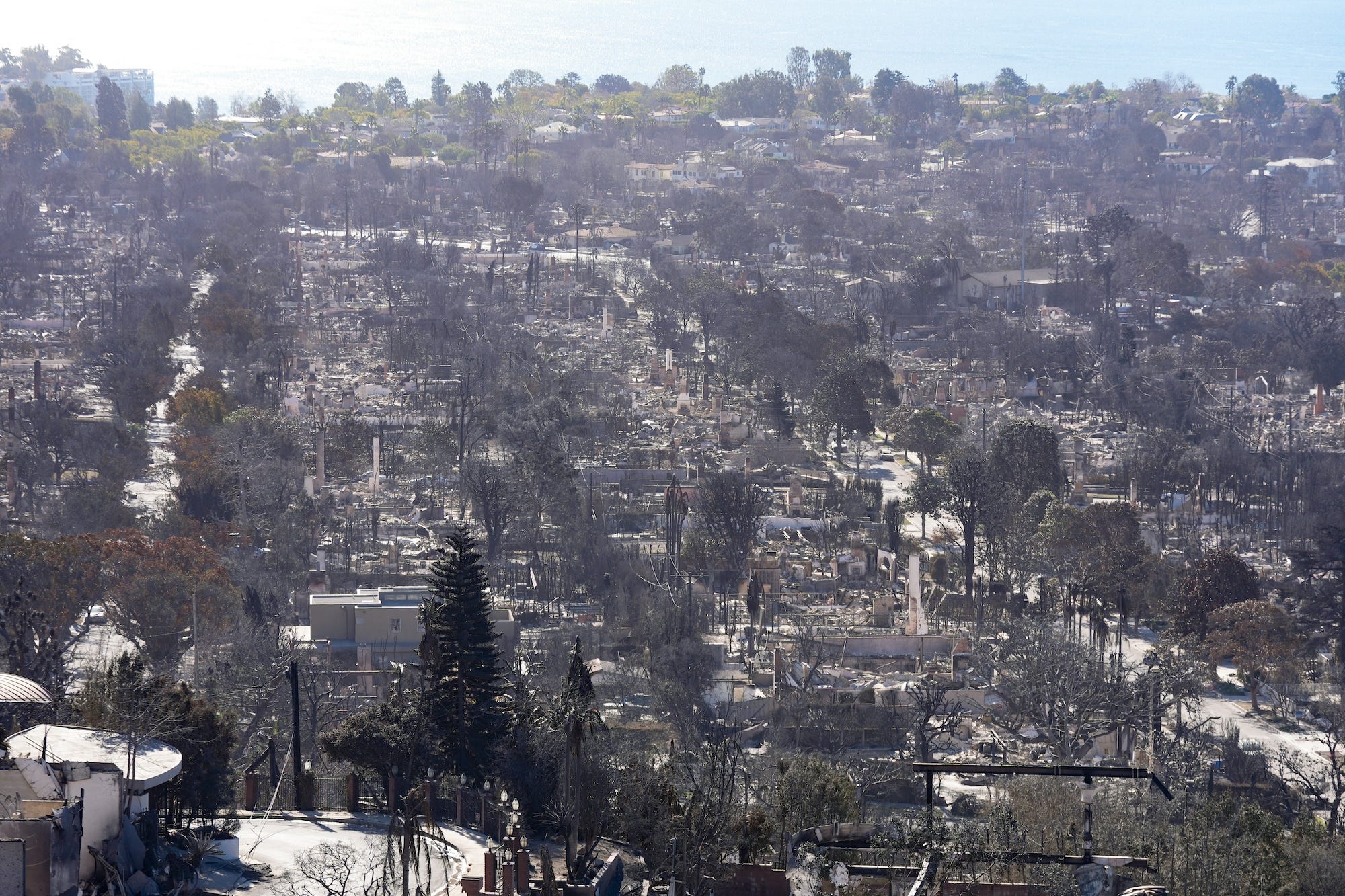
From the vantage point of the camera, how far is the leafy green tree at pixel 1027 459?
100 feet

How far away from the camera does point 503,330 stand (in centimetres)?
4412

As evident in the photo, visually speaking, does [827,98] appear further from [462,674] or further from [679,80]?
[462,674]

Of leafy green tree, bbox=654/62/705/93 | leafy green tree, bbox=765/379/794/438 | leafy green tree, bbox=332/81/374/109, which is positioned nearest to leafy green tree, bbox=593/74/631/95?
leafy green tree, bbox=654/62/705/93

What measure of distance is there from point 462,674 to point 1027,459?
630 inches

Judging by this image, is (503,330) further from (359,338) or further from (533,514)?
(533,514)

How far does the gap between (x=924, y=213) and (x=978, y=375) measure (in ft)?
101

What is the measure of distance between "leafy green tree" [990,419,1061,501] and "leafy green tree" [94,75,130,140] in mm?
62754

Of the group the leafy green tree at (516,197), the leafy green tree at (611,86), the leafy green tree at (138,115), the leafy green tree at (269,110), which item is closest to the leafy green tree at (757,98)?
the leafy green tree at (611,86)

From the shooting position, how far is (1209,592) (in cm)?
2470

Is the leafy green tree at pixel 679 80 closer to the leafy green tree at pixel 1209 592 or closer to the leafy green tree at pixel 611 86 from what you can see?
the leafy green tree at pixel 611 86

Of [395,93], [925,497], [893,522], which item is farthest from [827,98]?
[893,522]

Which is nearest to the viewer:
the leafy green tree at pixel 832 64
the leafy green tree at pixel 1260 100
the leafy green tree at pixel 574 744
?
the leafy green tree at pixel 574 744

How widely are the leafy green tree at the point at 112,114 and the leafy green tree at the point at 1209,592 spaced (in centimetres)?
→ 6914

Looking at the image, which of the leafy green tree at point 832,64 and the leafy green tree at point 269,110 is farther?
the leafy green tree at point 832,64
